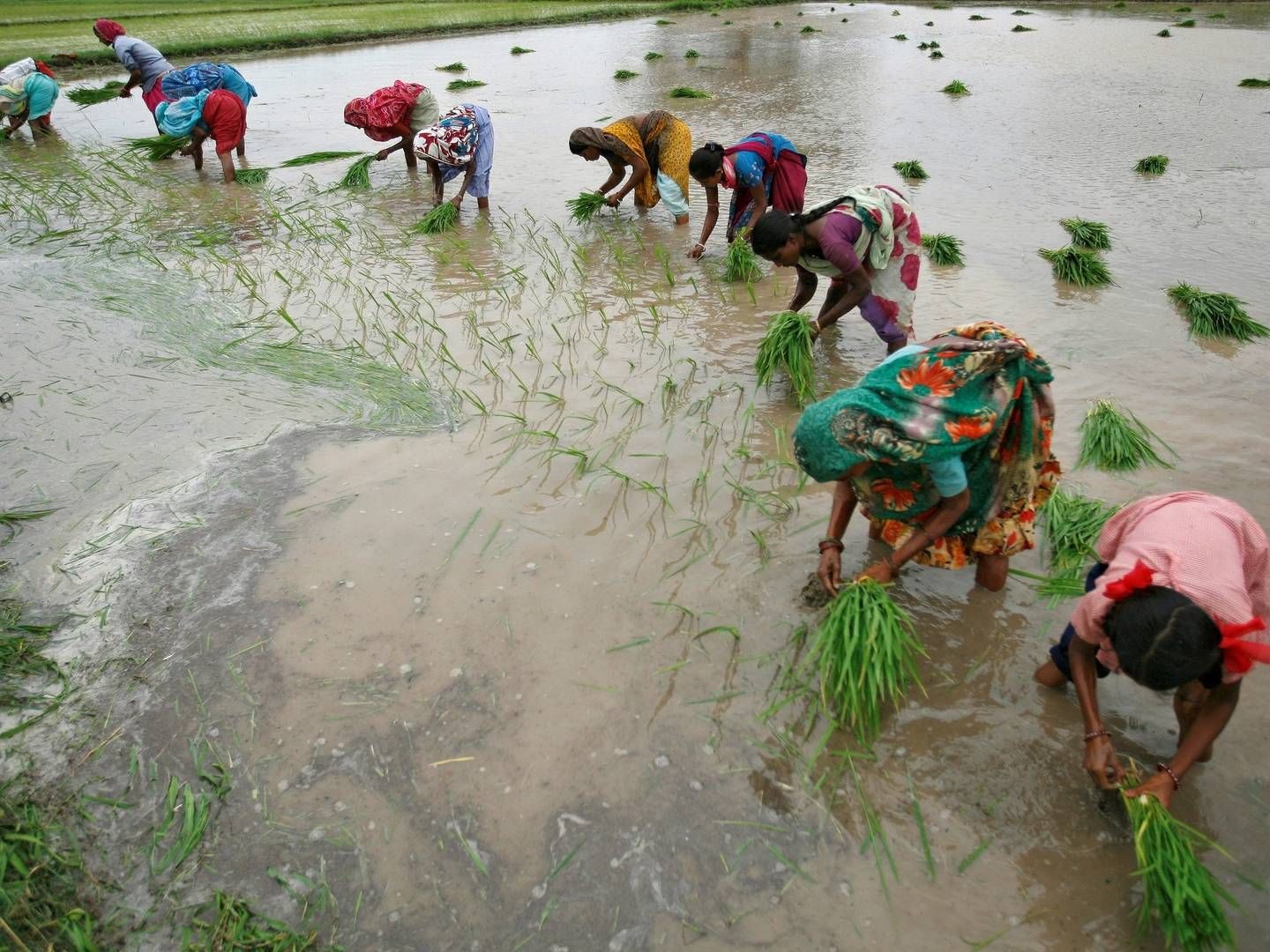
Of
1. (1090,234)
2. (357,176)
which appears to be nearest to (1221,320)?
(1090,234)

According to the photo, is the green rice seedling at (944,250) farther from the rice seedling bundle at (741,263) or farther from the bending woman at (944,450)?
the bending woman at (944,450)

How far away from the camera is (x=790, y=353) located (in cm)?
380

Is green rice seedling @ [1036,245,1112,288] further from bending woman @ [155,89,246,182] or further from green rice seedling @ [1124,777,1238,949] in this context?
bending woman @ [155,89,246,182]

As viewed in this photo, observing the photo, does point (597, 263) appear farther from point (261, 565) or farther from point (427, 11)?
point (427, 11)

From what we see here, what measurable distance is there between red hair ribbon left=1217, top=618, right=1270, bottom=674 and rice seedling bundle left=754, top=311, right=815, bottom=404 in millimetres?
2320

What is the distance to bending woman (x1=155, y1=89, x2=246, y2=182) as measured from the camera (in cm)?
754

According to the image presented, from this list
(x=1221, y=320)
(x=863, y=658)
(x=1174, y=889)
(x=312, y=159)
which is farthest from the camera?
(x=312, y=159)

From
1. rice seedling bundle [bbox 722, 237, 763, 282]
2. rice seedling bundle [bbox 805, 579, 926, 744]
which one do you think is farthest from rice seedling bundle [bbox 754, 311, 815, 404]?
rice seedling bundle [bbox 805, 579, 926, 744]

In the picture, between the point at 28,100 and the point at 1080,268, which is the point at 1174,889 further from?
the point at 28,100

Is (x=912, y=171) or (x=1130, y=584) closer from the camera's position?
(x=1130, y=584)

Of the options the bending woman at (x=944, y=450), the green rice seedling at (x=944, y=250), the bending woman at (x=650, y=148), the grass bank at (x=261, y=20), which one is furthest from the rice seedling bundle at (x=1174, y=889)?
the grass bank at (x=261, y=20)

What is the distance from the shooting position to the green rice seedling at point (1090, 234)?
5.47 metres

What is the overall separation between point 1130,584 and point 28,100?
12239 millimetres

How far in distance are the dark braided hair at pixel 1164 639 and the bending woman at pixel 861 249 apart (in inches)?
89.7
